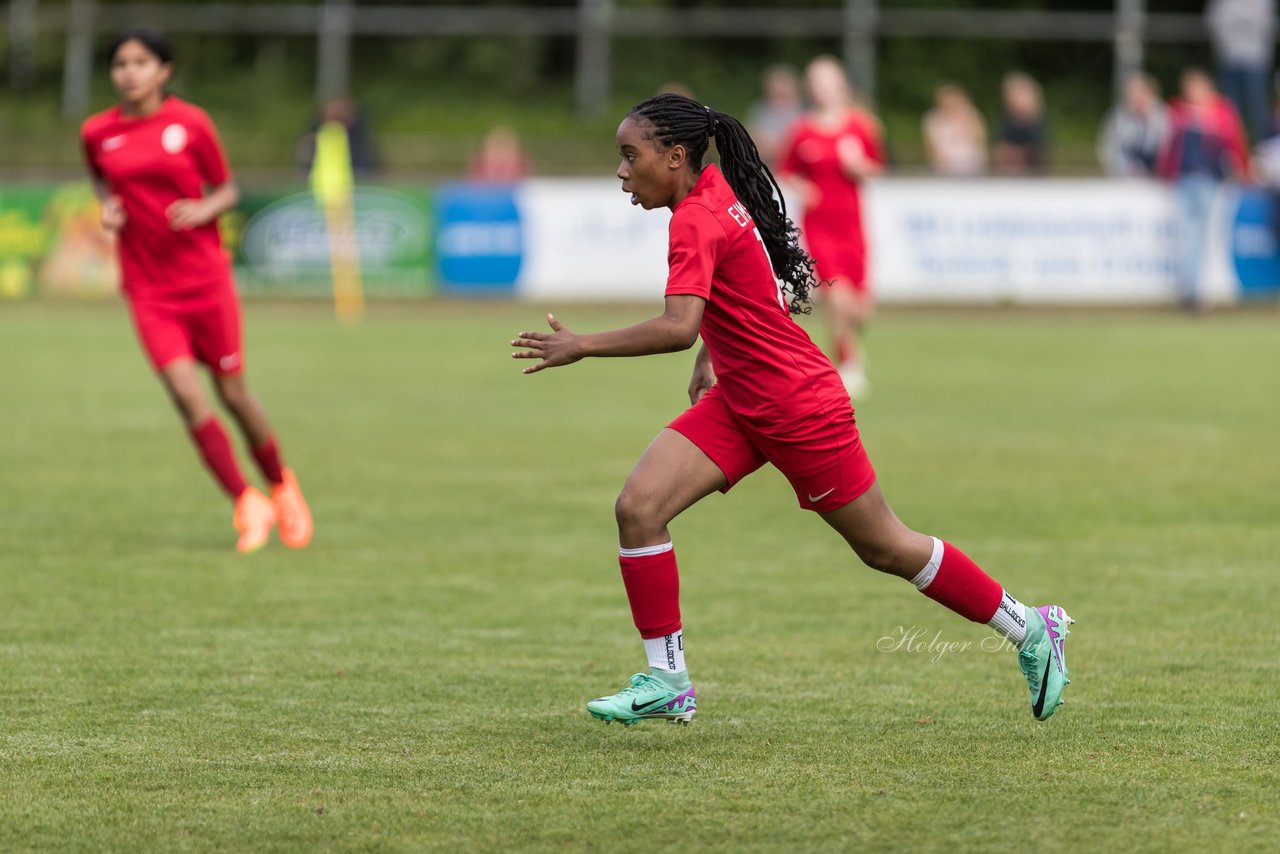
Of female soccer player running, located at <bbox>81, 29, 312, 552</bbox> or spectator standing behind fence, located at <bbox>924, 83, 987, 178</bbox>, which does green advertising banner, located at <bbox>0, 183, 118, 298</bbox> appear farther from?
female soccer player running, located at <bbox>81, 29, 312, 552</bbox>

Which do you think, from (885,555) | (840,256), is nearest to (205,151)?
(885,555)

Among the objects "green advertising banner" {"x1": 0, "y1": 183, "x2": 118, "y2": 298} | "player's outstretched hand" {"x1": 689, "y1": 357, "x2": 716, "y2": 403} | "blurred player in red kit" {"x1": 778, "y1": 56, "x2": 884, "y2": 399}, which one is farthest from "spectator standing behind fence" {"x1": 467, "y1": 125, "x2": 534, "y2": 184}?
"player's outstretched hand" {"x1": 689, "y1": 357, "x2": 716, "y2": 403}

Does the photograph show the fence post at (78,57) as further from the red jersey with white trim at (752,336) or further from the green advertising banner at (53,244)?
the red jersey with white trim at (752,336)

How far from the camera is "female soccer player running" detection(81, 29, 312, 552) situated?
895 centimetres

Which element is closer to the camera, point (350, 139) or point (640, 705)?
point (640, 705)

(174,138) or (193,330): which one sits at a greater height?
(174,138)

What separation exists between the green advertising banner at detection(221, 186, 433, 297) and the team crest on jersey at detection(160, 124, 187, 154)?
47.2 feet

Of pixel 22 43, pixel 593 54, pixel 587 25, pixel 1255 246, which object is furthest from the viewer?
pixel 22 43

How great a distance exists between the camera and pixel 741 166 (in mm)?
5762

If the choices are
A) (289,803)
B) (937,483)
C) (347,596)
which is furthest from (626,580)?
(937,483)

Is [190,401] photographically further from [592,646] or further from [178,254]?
[592,646]

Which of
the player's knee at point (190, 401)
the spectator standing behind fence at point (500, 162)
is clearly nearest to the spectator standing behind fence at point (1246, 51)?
the spectator standing behind fence at point (500, 162)

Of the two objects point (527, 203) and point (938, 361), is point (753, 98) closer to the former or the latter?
point (527, 203)

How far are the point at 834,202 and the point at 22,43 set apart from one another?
67.8ft
